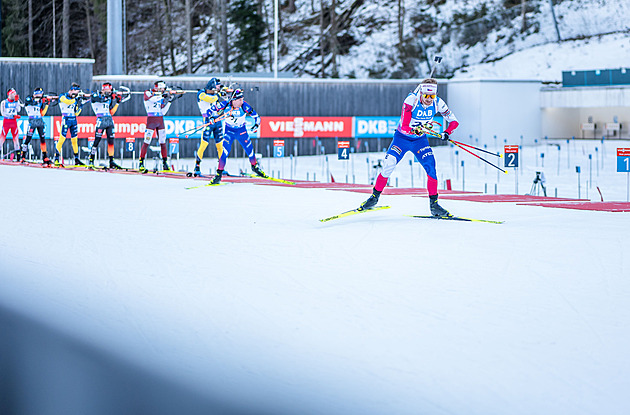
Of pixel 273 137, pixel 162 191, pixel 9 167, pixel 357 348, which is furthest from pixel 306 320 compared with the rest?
pixel 273 137

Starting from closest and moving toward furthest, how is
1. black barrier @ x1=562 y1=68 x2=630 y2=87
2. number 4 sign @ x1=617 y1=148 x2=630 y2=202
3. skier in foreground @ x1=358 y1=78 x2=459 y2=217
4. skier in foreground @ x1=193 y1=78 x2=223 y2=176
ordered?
skier in foreground @ x1=358 y1=78 x2=459 y2=217
number 4 sign @ x1=617 y1=148 x2=630 y2=202
skier in foreground @ x1=193 y1=78 x2=223 y2=176
black barrier @ x1=562 y1=68 x2=630 y2=87

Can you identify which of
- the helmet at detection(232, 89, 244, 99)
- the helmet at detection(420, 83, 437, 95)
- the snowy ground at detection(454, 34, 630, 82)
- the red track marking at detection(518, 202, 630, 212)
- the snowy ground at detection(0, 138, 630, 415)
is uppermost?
the snowy ground at detection(454, 34, 630, 82)

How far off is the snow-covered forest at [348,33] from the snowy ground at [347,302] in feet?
127

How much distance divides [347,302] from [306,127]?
2828 centimetres

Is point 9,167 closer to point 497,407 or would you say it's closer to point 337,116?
point 337,116

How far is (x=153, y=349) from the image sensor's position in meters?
4.95

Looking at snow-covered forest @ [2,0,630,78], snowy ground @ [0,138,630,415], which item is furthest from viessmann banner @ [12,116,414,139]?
snowy ground @ [0,138,630,415]

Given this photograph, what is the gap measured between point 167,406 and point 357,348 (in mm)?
1151

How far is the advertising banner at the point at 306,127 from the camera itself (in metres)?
33.2

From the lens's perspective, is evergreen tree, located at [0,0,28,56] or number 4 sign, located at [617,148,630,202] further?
evergreen tree, located at [0,0,28,56]

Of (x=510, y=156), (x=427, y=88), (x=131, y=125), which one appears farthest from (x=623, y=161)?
(x=131, y=125)

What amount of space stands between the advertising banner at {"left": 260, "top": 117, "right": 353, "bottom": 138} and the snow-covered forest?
1405 centimetres

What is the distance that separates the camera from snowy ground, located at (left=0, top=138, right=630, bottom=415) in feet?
14.1

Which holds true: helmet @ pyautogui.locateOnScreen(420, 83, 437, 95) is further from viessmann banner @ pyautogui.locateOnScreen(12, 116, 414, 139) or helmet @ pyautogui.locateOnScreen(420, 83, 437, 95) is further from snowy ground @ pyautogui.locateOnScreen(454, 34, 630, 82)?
snowy ground @ pyautogui.locateOnScreen(454, 34, 630, 82)
